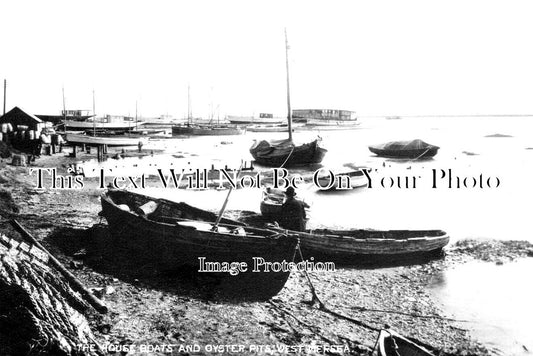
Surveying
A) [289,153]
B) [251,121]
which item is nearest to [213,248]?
[289,153]

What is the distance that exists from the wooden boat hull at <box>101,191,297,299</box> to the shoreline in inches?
17.2

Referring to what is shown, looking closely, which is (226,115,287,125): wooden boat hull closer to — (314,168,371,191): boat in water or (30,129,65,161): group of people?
(30,129,65,161): group of people

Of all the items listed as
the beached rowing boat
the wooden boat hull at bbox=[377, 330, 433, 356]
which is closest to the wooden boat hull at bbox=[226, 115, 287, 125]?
the beached rowing boat

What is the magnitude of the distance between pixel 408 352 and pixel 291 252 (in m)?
3.48

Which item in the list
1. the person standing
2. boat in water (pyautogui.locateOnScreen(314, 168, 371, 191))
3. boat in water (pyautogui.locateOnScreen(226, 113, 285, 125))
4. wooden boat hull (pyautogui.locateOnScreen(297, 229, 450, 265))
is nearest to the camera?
wooden boat hull (pyautogui.locateOnScreen(297, 229, 450, 265))

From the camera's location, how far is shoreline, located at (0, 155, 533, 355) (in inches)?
263

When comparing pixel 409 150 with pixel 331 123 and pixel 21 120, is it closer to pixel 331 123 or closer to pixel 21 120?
pixel 21 120

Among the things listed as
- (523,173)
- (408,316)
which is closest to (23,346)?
(408,316)

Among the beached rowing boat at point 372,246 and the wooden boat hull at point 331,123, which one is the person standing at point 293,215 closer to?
the beached rowing boat at point 372,246

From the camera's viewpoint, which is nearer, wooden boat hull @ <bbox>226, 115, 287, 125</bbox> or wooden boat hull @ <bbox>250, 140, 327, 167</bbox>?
wooden boat hull @ <bbox>250, 140, 327, 167</bbox>

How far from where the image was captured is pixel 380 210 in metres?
19.8

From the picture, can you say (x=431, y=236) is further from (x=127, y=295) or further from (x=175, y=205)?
(x=127, y=295)

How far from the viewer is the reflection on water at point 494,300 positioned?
8.09 m

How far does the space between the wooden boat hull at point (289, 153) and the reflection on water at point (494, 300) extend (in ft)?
75.0
